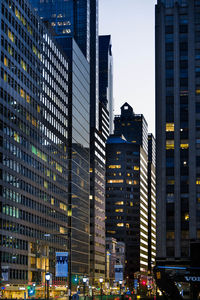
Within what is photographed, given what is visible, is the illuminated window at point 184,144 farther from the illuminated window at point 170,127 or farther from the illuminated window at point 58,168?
the illuminated window at point 58,168

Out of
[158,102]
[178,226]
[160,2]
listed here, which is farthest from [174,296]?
[160,2]

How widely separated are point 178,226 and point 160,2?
4477 cm

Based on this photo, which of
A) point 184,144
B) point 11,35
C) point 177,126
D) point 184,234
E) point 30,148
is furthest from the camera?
point 30,148

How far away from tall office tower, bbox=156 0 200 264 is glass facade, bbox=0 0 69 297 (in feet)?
107

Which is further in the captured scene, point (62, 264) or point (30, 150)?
point (30, 150)

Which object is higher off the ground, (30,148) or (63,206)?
(30,148)

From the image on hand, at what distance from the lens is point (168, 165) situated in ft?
364

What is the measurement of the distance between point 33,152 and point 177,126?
45512 millimetres

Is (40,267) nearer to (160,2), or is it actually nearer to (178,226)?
(178,226)

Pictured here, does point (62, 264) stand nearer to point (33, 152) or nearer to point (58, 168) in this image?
point (33, 152)

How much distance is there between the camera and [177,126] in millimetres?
111812

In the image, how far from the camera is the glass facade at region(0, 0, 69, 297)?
5002 inches

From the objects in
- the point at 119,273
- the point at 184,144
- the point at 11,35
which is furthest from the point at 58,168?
the point at 184,144

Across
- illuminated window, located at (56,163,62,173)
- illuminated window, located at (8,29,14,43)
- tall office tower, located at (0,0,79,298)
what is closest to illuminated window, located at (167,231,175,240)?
tall office tower, located at (0,0,79,298)
